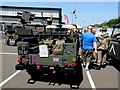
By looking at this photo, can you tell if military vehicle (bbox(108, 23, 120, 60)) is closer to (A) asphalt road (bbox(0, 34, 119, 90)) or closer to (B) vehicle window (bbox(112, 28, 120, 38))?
(B) vehicle window (bbox(112, 28, 120, 38))

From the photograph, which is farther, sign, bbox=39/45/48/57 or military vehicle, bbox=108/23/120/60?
military vehicle, bbox=108/23/120/60

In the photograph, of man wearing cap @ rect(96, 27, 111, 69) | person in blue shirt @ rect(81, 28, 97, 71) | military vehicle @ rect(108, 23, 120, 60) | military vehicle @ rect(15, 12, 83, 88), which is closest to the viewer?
military vehicle @ rect(15, 12, 83, 88)

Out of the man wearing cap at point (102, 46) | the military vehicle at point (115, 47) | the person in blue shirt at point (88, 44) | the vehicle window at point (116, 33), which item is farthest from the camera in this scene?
the vehicle window at point (116, 33)

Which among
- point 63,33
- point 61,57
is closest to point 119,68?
point 63,33

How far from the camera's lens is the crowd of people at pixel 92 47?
5.71m

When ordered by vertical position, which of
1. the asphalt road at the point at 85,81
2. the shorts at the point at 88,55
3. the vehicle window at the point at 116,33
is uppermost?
the vehicle window at the point at 116,33

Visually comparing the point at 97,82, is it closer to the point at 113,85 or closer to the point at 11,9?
the point at 113,85

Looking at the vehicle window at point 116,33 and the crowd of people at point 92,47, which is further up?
the vehicle window at point 116,33

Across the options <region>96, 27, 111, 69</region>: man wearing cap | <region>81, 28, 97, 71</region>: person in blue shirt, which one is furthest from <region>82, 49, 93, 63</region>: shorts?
<region>96, 27, 111, 69</region>: man wearing cap

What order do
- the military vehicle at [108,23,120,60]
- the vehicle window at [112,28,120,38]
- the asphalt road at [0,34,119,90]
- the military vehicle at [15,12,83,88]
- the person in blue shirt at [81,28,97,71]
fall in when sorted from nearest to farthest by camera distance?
the military vehicle at [15,12,83,88] → the asphalt road at [0,34,119,90] → the military vehicle at [108,23,120,60] → the person in blue shirt at [81,28,97,71] → the vehicle window at [112,28,120,38]

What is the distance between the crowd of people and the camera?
5707 millimetres

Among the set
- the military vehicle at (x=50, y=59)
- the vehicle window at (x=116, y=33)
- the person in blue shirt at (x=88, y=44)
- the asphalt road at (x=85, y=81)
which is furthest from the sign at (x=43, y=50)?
the vehicle window at (x=116, y=33)

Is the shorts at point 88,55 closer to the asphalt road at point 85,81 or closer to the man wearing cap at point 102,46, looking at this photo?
the asphalt road at point 85,81

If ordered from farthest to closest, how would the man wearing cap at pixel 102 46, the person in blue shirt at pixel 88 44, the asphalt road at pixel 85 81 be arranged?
the man wearing cap at pixel 102 46 → the person in blue shirt at pixel 88 44 → the asphalt road at pixel 85 81
